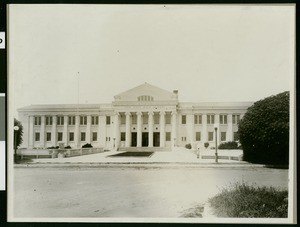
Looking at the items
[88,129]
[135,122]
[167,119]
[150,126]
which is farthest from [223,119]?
[88,129]

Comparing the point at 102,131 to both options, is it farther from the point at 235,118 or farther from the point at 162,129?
the point at 235,118

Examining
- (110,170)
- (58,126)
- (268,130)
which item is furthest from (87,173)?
(268,130)

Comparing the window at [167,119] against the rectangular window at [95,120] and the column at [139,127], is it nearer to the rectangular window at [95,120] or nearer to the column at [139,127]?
the column at [139,127]

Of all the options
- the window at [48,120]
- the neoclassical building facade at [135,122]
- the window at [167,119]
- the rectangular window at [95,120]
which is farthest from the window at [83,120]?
the window at [167,119]

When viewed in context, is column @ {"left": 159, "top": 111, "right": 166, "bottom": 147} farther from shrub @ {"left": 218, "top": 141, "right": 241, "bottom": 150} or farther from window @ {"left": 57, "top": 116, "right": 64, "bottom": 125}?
window @ {"left": 57, "top": 116, "right": 64, "bottom": 125}

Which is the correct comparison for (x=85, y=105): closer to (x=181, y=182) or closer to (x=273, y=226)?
(x=181, y=182)
